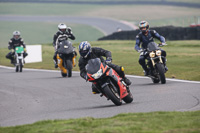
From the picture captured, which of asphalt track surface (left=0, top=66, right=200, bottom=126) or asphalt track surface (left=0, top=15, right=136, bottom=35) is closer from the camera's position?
asphalt track surface (left=0, top=66, right=200, bottom=126)

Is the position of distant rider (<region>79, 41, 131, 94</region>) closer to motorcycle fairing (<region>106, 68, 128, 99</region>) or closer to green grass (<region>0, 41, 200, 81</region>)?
motorcycle fairing (<region>106, 68, 128, 99</region>)

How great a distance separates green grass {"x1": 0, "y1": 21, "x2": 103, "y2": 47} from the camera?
43.6 metres

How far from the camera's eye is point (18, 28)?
48750 mm

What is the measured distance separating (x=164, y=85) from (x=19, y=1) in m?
55.6

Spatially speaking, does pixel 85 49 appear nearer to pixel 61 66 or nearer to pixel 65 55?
pixel 65 55

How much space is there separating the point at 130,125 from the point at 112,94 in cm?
324

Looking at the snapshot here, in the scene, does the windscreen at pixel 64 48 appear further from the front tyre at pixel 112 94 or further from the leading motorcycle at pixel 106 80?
the front tyre at pixel 112 94

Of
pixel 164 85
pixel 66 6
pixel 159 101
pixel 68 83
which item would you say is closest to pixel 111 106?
pixel 159 101

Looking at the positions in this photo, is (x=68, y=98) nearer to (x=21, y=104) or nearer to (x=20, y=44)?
(x=21, y=104)

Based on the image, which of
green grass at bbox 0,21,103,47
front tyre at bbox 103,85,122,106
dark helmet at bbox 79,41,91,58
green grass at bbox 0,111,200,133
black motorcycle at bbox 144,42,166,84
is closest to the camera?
green grass at bbox 0,111,200,133

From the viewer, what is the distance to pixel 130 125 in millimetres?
6719

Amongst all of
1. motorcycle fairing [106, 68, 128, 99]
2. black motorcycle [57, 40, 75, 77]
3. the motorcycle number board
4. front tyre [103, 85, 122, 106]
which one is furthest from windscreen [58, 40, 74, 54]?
front tyre [103, 85, 122, 106]

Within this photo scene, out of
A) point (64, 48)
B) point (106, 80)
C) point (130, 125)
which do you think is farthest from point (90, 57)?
point (64, 48)

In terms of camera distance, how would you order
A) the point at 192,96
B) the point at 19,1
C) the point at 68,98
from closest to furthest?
the point at 192,96 → the point at 68,98 → the point at 19,1
